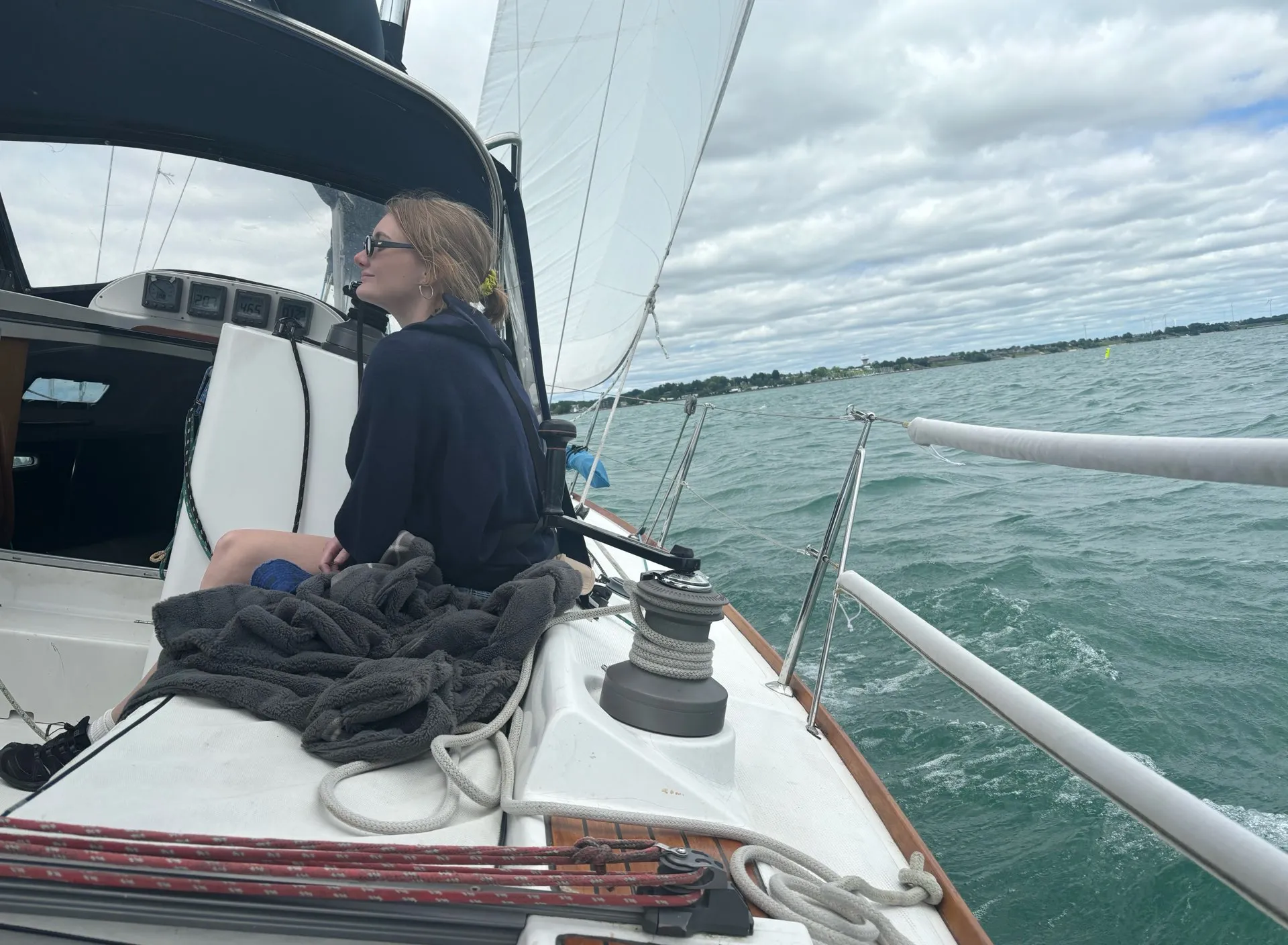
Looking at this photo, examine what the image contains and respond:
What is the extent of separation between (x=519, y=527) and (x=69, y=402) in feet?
8.28

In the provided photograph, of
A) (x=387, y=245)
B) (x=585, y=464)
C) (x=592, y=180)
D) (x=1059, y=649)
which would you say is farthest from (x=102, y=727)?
(x=592, y=180)

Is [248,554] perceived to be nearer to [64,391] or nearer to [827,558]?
[827,558]

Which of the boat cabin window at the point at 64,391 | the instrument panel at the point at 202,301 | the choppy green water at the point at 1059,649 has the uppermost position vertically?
the instrument panel at the point at 202,301

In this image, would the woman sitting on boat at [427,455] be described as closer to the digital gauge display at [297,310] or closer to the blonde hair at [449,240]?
the blonde hair at [449,240]

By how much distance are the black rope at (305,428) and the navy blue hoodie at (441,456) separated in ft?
2.51

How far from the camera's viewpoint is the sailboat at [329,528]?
0.77 meters

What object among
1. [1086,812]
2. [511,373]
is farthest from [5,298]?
→ [1086,812]

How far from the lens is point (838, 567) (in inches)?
75.7

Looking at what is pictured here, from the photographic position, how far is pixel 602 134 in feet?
14.2

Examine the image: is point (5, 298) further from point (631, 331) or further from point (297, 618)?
point (631, 331)

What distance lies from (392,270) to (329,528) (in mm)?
882

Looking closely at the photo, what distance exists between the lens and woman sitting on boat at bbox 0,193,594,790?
1.39 m

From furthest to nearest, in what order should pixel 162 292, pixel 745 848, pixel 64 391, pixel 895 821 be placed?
pixel 64 391, pixel 162 292, pixel 895 821, pixel 745 848

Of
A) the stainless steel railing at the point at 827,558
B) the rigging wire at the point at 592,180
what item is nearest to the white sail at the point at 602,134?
the rigging wire at the point at 592,180
